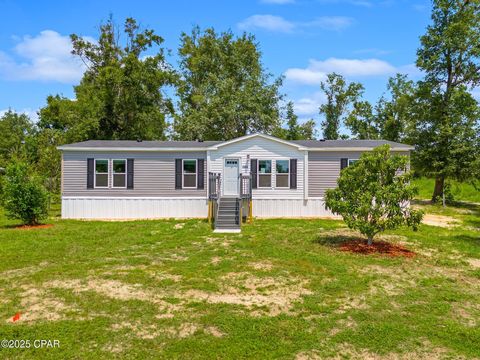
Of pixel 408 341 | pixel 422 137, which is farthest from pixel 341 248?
pixel 422 137

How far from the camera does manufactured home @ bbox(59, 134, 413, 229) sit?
56.0 feet

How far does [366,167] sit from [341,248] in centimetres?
243

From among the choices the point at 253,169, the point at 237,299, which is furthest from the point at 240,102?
the point at 237,299

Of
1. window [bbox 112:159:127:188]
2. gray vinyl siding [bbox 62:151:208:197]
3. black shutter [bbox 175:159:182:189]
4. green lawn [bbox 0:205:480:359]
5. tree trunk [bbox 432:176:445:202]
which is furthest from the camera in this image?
tree trunk [bbox 432:176:445:202]

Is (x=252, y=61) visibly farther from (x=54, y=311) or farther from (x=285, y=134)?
(x=54, y=311)

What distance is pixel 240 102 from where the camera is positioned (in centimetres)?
2905

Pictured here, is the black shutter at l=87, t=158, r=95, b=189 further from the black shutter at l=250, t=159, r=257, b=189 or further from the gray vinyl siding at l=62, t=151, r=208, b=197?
the black shutter at l=250, t=159, r=257, b=189

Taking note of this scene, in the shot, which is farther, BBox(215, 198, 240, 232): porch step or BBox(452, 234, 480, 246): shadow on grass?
BBox(215, 198, 240, 232): porch step

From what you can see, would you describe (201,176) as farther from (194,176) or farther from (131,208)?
(131,208)

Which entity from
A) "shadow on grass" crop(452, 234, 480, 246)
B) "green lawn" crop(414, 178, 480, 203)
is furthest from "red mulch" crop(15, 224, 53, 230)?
"green lawn" crop(414, 178, 480, 203)

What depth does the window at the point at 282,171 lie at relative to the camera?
56.5 ft

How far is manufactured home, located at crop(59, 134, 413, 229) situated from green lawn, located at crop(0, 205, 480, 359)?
5.60 m

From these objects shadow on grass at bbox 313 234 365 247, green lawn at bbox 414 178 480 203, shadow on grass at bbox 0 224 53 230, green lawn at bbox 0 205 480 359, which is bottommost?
green lawn at bbox 0 205 480 359

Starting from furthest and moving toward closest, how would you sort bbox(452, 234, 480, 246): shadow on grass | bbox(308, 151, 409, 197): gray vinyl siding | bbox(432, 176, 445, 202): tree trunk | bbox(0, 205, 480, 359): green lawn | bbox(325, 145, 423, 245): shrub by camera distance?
bbox(432, 176, 445, 202): tree trunk < bbox(308, 151, 409, 197): gray vinyl siding < bbox(452, 234, 480, 246): shadow on grass < bbox(325, 145, 423, 245): shrub < bbox(0, 205, 480, 359): green lawn
